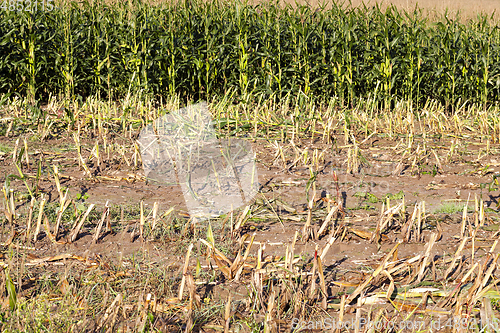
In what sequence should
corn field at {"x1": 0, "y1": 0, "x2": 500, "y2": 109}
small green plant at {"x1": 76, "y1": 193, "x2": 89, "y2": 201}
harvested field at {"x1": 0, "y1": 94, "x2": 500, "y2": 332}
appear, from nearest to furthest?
harvested field at {"x1": 0, "y1": 94, "x2": 500, "y2": 332}, small green plant at {"x1": 76, "y1": 193, "x2": 89, "y2": 201}, corn field at {"x1": 0, "y1": 0, "x2": 500, "y2": 109}

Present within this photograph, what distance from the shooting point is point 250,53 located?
693cm

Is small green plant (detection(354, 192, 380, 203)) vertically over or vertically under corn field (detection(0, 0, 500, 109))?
under

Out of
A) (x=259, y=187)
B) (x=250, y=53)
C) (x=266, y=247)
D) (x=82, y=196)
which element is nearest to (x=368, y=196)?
(x=259, y=187)

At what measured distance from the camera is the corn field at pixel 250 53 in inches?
268

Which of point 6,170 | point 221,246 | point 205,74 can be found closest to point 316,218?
point 221,246

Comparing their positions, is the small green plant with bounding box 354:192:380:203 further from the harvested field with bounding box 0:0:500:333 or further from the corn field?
the corn field

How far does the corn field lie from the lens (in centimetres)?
681

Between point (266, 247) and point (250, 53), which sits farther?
point (250, 53)

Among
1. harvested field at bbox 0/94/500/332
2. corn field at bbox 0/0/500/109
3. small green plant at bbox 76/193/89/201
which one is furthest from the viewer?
corn field at bbox 0/0/500/109

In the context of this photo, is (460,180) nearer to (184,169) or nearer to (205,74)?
(184,169)

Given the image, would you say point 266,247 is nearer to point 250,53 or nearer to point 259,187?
point 259,187

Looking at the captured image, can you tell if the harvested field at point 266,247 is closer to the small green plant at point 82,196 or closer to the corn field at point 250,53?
the small green plant at point 82,196

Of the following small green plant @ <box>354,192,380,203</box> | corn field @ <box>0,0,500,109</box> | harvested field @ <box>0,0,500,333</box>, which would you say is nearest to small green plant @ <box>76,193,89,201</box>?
harvested field @ <box>0,0,500,333</box>

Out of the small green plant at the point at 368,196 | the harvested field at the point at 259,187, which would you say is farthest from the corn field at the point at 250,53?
the small green plant at the point at 368,196
